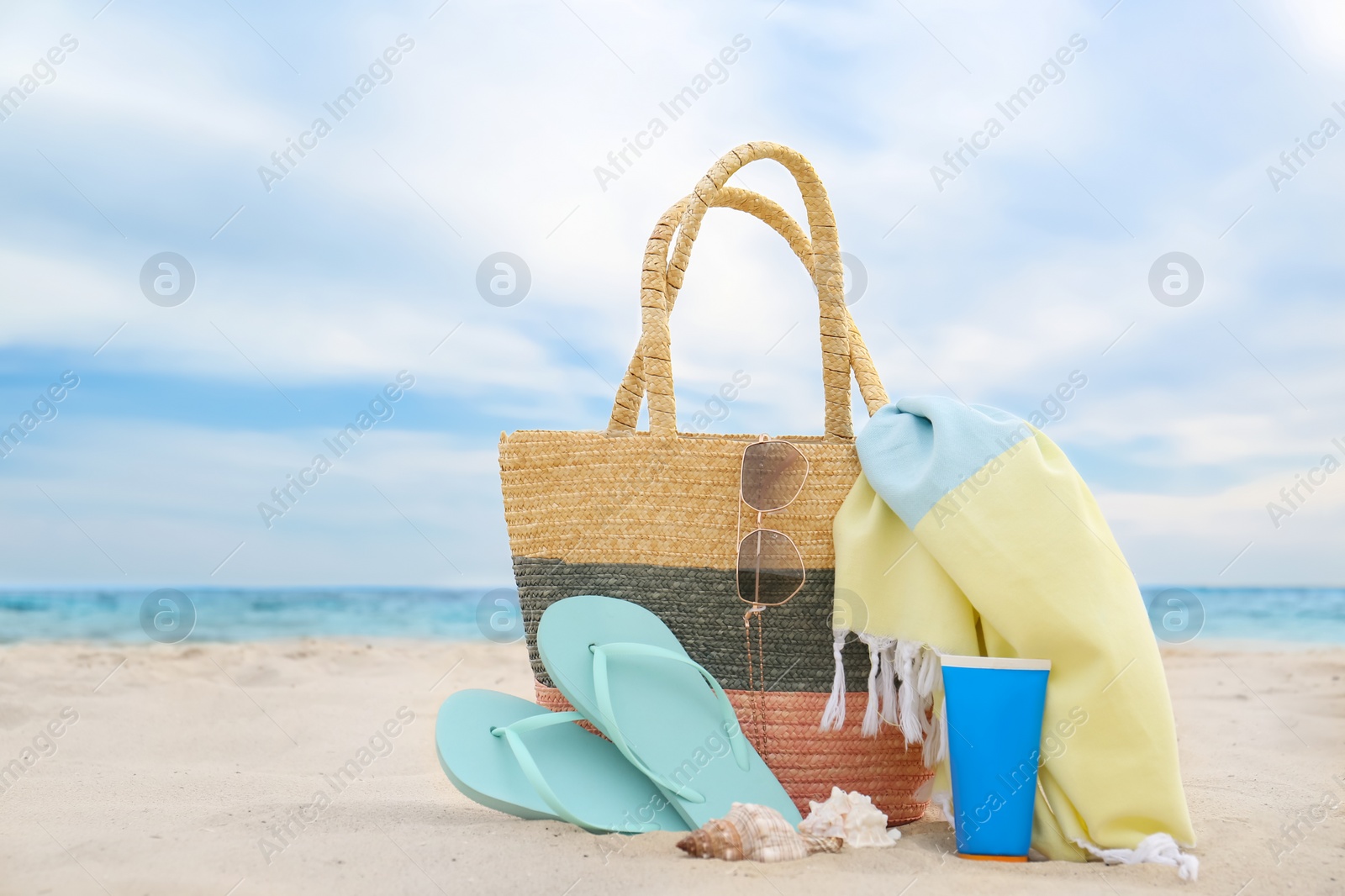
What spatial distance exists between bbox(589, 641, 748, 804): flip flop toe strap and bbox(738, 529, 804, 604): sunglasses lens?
0.62ft

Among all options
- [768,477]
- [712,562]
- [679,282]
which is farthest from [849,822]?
[679,282]

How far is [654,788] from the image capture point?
1.67 m

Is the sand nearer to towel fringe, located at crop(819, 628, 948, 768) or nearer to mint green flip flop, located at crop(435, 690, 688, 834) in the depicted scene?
mint green flip flop, located at crop(435, 690, 688, 834)

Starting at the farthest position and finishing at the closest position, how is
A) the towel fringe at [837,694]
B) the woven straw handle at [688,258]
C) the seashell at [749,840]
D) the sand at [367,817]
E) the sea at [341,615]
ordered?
the sea at [341,615] < the woven straw handle at [688,258] < the towel fringe at [837,694] < the seashell at [749,840] < the sand at [367,817]

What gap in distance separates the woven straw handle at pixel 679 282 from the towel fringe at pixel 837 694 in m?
0.45

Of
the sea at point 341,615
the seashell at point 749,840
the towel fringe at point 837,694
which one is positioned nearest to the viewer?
the seashell at point 749,840

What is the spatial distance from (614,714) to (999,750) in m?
0.69

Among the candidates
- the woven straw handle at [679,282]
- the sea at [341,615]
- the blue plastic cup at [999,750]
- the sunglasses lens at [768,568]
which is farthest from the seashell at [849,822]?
the sea at [341,615]

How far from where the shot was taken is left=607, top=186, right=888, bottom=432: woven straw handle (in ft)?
6.18

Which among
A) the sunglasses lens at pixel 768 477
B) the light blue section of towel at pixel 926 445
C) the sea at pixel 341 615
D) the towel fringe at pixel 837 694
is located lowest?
the sea at pixel 341 615

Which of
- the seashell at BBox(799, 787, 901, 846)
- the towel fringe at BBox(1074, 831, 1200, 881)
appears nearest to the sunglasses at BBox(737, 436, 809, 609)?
the seashell at BBox(799, 787, 901, 846)

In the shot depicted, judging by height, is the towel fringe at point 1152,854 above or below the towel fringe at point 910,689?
below

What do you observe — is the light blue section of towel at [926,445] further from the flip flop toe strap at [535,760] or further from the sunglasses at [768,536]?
the flip flop toe strap at [535,760]

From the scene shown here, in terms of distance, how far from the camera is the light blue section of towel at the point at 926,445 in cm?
163
